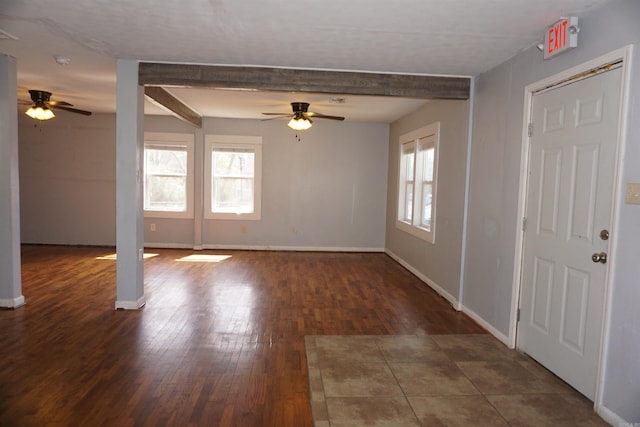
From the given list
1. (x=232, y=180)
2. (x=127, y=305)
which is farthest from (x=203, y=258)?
(x=127, y=305)

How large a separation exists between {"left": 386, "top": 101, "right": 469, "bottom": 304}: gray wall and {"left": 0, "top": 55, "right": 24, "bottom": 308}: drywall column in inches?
180

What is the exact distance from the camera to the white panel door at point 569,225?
2.46 meters

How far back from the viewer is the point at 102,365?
2926 millimetres

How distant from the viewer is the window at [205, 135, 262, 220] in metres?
7.74

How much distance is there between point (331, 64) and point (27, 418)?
3.52 metres

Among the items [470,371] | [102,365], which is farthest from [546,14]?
[102,365]

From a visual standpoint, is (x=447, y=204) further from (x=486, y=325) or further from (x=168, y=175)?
(x=168, y=175)

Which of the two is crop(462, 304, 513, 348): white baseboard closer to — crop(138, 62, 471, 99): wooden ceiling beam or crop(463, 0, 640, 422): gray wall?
crop(463, 0, 640, 422): gray wall

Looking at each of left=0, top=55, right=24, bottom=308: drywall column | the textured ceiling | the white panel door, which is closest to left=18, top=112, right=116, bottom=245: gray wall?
the textured ceiling

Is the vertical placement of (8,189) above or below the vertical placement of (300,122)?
below

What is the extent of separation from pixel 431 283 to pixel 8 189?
4.83 metres

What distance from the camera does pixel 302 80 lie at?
4.15 meters

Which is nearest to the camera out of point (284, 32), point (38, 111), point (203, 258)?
point (284, 32)

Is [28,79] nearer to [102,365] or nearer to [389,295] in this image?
[102,365]
